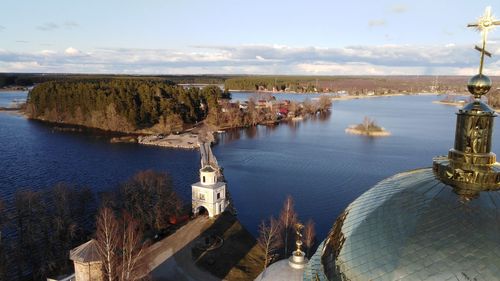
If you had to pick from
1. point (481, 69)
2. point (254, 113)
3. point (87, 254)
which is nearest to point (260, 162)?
point (87, 254)

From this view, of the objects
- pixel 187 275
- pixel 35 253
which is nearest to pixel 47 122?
pixel 35 253

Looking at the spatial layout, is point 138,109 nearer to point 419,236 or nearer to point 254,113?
point 254,113

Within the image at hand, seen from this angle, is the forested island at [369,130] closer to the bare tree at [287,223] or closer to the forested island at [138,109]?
the forested island at [138,109]

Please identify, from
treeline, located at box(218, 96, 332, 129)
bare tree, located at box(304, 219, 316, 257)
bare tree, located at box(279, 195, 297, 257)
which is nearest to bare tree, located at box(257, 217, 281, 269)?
bare tree, located at box(279, 195, 297, 257)

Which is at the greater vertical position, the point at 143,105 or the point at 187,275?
the point at 143,105

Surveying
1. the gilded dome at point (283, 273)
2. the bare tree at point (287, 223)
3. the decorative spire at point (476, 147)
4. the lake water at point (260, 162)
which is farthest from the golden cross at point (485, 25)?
the lake water at point (260, 162)

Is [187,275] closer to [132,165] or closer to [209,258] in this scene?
[209,258]
